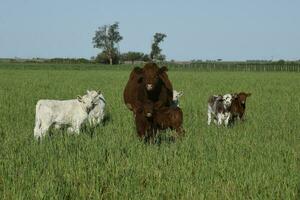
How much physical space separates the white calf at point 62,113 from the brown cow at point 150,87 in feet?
4.35

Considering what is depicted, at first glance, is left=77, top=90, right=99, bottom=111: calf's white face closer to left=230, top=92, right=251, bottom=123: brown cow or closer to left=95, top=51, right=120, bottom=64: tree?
left=230, top=92, right=251, bottom=123: brown cow

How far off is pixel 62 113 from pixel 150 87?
108 inches

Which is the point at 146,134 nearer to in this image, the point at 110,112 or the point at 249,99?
the point at 110,112

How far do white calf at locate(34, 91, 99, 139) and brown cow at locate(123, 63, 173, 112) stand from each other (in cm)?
133

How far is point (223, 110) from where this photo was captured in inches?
508

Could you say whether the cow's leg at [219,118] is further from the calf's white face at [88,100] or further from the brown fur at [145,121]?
the brown fur at [145,121]

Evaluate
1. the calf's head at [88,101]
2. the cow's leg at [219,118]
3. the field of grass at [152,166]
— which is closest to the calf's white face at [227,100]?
the cow's leg at [219,118]

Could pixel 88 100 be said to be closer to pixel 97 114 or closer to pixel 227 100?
pixel 97 114

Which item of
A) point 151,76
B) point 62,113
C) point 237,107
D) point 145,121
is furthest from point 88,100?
point 237,107

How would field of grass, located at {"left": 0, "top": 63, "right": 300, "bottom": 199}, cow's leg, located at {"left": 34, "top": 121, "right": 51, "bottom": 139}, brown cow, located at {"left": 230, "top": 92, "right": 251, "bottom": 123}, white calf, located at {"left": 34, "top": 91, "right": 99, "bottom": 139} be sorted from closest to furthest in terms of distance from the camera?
field of grass, located at {"left": 0, "top": 63, "right": 300, "bottom": 199} → cow's leg, located at {"left": 34, "top": 121, "right": 51, "bottom": 139} → white calf, located at {"left": 34, "top": 91, "right": 99, "bottom": 139} → brown cow, located at {"left": 230, "top": 92, "right": 251, "bottom": 123}

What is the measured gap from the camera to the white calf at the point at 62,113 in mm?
10109

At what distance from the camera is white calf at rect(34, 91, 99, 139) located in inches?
398

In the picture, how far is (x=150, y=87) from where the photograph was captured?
848 centimetres

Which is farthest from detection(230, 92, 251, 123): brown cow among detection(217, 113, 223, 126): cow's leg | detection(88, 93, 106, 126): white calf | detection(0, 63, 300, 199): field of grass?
detection(88, 93, 106, 126): white calf
